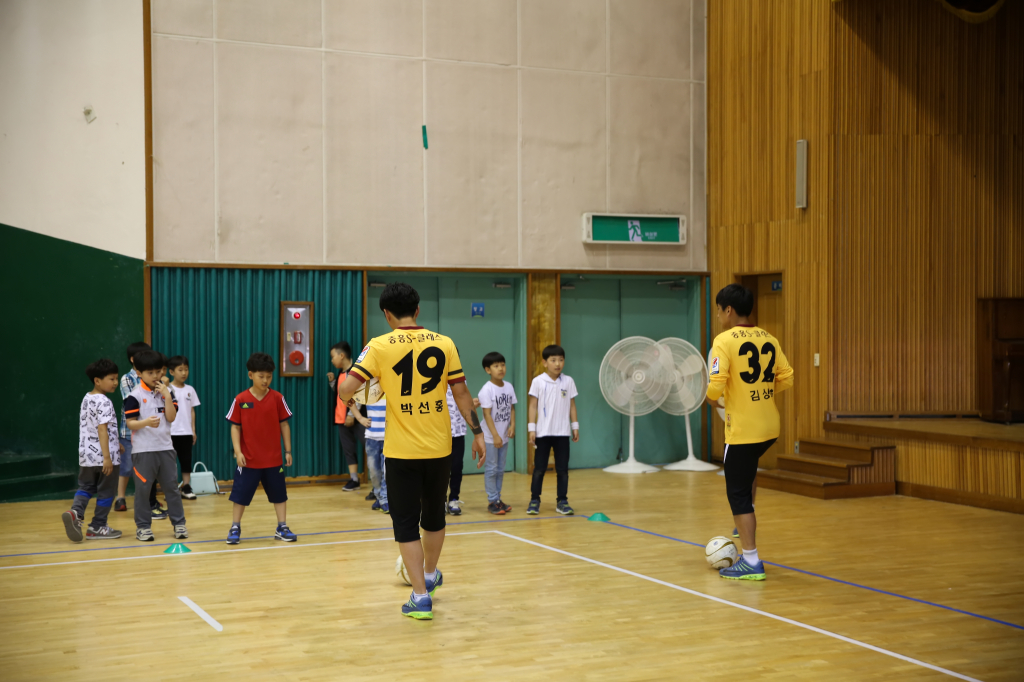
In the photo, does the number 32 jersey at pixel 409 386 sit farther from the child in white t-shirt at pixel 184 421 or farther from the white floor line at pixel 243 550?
the child in white t-shirt at pixel 184 421

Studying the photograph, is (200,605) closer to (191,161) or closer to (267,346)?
(267,346)

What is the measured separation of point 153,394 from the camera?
7738 millimetres

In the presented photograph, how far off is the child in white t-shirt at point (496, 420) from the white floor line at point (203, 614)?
357 cm

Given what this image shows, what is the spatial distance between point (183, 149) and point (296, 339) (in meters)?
2.46

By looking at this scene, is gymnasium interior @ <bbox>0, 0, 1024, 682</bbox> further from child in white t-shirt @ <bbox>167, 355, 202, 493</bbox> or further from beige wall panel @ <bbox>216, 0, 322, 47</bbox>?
child in white t-shirt @ <bbox>167, 355, 202, 493</bbox>

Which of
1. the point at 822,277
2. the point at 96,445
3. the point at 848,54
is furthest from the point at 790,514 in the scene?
the point at 96,445

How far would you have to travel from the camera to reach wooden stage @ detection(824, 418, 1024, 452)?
29.8 feet

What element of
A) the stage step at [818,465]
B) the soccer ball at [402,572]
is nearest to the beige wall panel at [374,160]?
the stage step at [818,465]

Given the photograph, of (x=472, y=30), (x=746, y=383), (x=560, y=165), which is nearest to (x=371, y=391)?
(x=746, y=383)

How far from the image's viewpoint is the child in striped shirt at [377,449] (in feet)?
29.7

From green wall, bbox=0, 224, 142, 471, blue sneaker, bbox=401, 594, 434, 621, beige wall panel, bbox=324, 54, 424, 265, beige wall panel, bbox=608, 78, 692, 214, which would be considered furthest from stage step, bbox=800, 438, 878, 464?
green wall, bbox=0, 224, 142, 471

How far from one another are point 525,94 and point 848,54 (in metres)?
3.86

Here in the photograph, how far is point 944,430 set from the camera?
9.80 metres

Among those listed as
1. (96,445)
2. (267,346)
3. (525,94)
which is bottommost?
(96,445)
